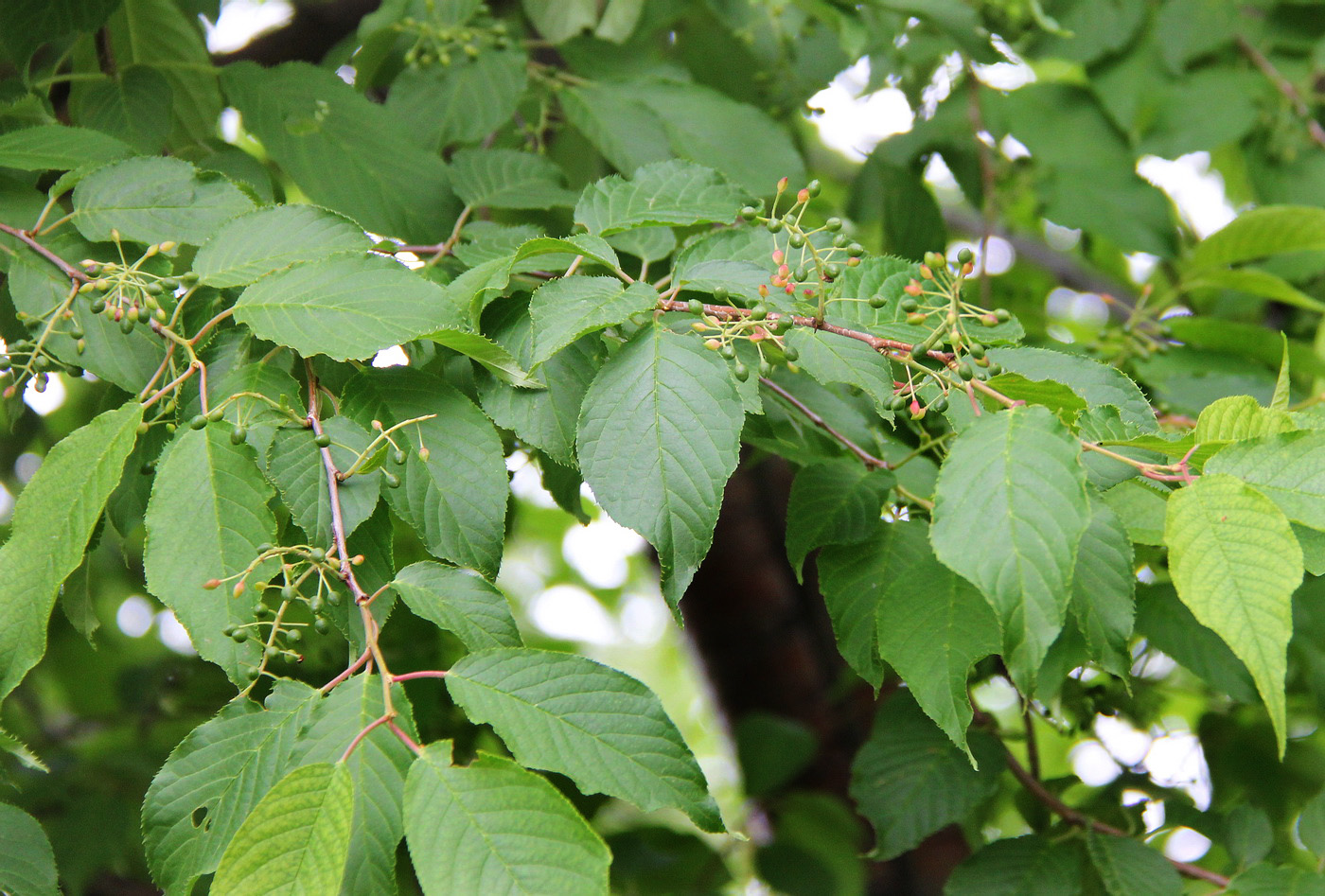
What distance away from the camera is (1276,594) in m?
0.75

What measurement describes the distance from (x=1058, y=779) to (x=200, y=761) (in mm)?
1235

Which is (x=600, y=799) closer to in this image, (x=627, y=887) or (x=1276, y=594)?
(x=627, y=887)

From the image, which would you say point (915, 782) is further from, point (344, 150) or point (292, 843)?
point (344, 150)

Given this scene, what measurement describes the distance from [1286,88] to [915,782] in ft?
5.57

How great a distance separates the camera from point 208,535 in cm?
90

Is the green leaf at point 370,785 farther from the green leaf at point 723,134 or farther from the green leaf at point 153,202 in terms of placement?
the green leaf at point 723,134

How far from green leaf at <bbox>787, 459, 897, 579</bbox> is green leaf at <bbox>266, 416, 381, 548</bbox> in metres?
0.45

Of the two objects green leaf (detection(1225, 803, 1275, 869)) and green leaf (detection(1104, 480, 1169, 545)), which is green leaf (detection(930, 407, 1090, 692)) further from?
green leaf (detection(1225, 803, 1275, 869))

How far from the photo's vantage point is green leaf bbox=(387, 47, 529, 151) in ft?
5.23

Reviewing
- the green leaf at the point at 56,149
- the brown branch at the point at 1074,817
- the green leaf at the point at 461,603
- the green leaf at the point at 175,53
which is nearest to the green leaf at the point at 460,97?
the green leaf at the point at 175,53

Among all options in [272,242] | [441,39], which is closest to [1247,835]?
[272,242]

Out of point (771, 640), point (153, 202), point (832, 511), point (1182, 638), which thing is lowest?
point (771, 640)

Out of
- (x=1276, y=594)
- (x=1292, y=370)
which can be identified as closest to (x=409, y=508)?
(x=1276, y=594)

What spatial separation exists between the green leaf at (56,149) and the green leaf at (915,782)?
1.28m
